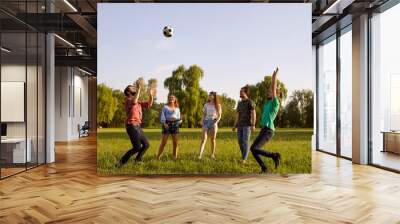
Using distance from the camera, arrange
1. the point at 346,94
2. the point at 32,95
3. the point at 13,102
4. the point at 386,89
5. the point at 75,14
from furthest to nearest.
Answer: the point at 346,94
the point at 75,14
the point at 386,89
the point at 32,95
the point at 13,102

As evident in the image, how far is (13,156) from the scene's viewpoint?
280 inches

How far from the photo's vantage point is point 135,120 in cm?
686

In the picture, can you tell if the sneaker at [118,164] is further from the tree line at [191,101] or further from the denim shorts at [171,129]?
the denim shorts at [171,129]

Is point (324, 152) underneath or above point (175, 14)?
underneath

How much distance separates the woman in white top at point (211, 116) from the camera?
6.88 meters

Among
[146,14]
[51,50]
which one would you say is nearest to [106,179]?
[146,14]

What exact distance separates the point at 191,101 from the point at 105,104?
1.41 metres

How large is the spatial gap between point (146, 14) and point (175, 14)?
1.55ft

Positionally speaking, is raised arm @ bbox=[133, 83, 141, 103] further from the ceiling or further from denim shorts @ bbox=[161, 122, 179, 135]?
the ceiling

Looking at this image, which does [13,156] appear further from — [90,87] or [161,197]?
[90,87]

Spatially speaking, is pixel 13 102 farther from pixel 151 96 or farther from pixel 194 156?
pixel 194 156

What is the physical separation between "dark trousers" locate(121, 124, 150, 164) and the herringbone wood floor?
1.16 feet

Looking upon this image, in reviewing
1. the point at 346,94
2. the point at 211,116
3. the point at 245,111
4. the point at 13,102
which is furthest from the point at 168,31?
the point at 346,94

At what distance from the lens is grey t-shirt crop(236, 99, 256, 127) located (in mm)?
6871
